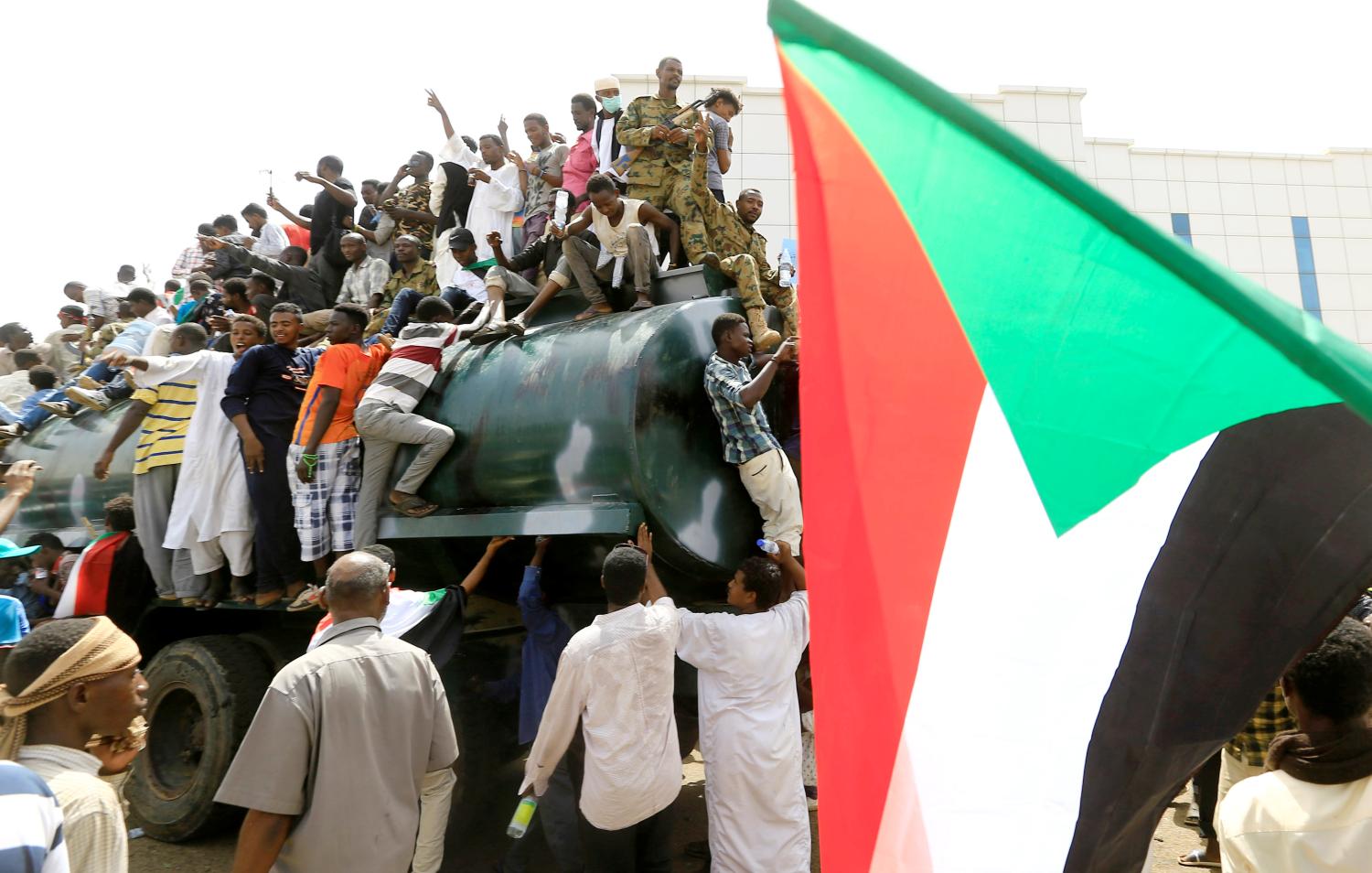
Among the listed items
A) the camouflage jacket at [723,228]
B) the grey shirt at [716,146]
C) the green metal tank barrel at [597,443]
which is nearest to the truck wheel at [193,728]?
the green metal tank barrel at [597,443]

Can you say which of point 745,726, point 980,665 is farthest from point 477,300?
point 980,665

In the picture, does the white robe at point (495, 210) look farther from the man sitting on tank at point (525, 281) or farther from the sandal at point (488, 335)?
the sandal at point (488, 335)

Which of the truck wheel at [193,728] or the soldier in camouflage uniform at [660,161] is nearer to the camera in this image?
the truck wheel at [193,728]

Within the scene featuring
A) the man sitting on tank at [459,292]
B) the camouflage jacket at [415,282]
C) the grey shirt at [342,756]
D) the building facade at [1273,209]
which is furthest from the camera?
the building facade at [1273,209]

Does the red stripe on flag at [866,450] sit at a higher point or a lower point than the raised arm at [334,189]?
lower

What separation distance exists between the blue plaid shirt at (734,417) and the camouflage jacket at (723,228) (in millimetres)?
1518

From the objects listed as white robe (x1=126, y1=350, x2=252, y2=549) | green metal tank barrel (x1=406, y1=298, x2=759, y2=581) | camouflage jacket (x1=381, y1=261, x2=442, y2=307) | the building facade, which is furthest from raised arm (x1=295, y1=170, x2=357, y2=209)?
the building facade

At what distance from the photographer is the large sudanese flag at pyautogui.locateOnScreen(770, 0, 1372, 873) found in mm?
1705

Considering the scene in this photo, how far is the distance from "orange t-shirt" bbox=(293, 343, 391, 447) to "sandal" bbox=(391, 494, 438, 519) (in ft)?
1.89

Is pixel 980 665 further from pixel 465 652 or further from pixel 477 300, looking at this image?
pixel 477 300

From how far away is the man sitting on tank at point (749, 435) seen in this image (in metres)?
4.64

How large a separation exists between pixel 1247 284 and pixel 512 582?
4.39m

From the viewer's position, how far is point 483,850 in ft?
16.7

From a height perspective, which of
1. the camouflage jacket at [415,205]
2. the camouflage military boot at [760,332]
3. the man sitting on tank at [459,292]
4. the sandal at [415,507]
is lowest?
the sandal at [415,507]
